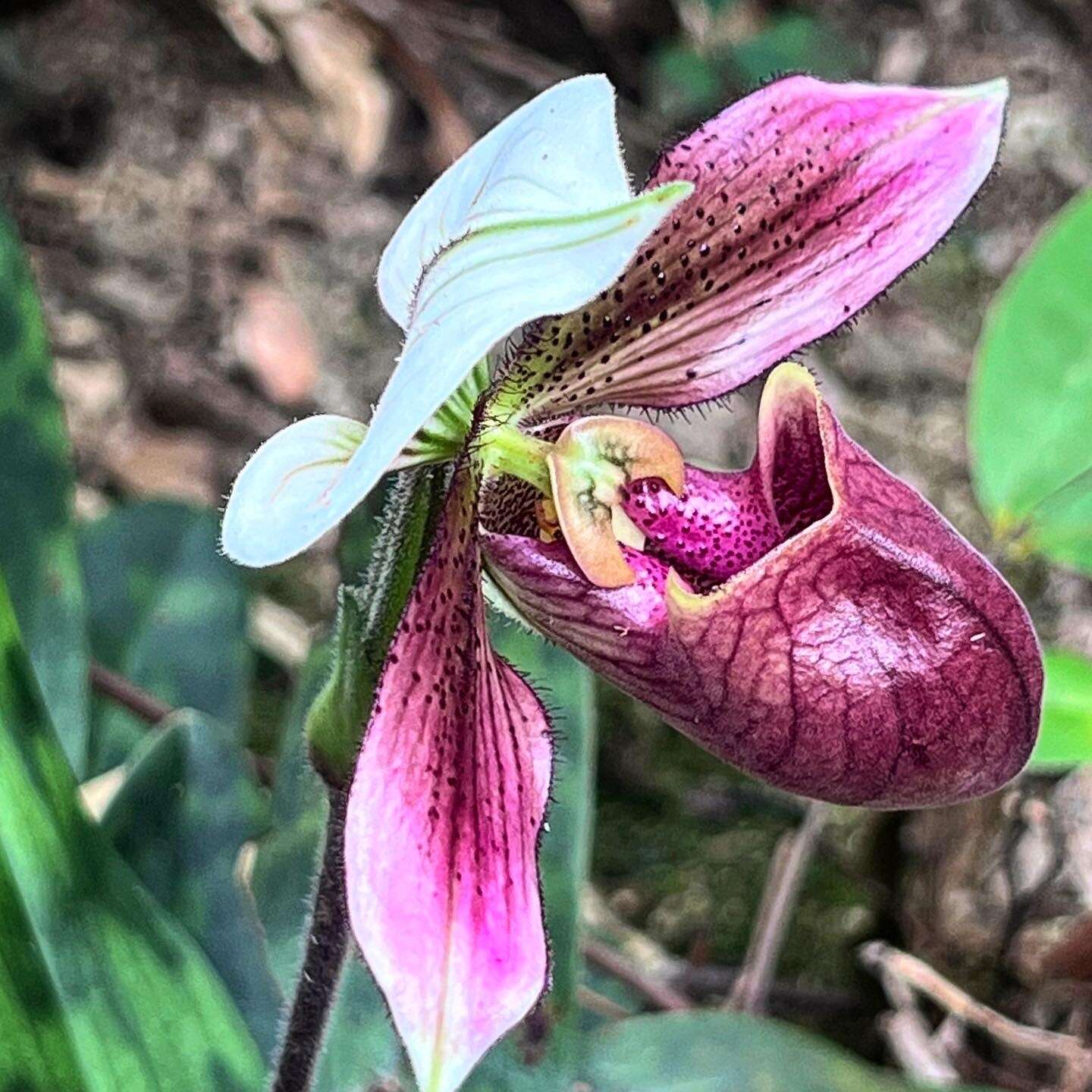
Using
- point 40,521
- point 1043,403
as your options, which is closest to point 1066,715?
point 1043,403

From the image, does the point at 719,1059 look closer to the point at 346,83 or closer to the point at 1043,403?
the point at 1043,403

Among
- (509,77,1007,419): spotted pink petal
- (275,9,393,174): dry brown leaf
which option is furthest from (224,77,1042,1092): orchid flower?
(275,9,393,174): dry brown leaf

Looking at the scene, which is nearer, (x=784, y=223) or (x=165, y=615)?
(x=784, y=223)

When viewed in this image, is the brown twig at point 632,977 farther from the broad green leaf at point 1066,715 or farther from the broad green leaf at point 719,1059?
the broad green leaf at point 1066,715

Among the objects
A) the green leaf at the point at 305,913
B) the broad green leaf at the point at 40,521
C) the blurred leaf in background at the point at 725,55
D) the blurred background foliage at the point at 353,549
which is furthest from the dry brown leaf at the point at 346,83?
the green leaf at the point at 305,913

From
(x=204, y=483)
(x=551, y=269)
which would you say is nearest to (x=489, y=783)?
(x=551, y=269)

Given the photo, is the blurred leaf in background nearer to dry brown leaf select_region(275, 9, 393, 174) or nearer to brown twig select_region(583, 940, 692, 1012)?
dry brown leaf select_region(275, 9, 393, 174)
